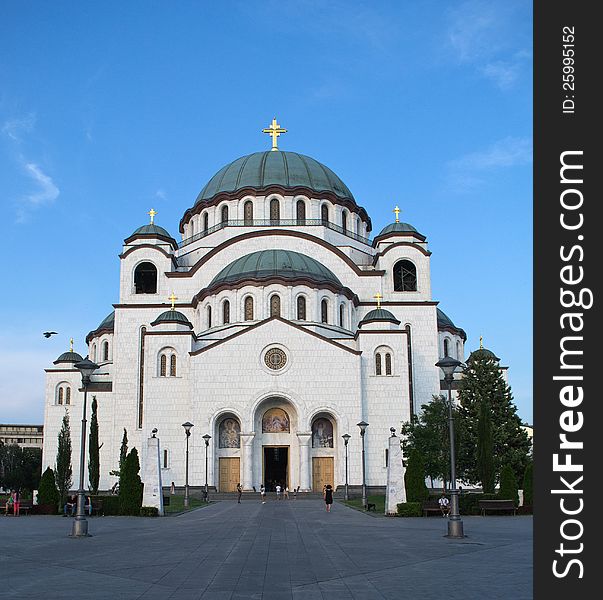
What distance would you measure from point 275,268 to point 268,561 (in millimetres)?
34251

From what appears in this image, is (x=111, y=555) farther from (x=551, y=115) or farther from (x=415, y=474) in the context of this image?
(x=415, y=474)

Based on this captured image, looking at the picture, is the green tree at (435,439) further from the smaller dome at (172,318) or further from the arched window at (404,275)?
the smaller dome at (172,318)

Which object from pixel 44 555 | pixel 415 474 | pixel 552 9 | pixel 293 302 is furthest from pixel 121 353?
pixel 552 9

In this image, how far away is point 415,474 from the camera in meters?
27.1

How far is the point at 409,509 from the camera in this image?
25.9m

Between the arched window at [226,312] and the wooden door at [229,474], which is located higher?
the arched window at [226,312]

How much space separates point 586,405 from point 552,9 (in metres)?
3.75

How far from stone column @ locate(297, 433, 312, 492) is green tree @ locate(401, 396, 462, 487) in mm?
5877

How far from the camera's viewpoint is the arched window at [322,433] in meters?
44.0

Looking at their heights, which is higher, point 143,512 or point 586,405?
point 586,405

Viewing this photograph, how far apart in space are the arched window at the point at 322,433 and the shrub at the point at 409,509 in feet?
59.0

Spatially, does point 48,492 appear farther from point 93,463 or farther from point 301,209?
point 301,209

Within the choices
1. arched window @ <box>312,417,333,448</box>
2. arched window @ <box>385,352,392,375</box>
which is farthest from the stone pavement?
arched window @ <box>385,352,392,375</box>

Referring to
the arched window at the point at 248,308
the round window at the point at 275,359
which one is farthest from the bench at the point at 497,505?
the arched window at the point at 248,308
